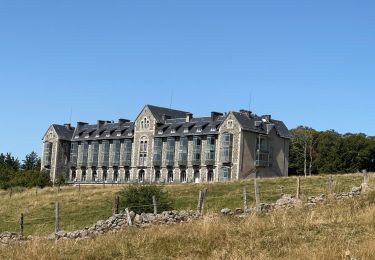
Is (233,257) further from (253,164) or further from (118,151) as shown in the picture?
(118,151)

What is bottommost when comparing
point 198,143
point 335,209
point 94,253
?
point 94,253

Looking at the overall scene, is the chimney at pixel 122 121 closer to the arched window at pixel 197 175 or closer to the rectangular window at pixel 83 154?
the rectangular window at pixel 83 154

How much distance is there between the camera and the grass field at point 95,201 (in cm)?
3114

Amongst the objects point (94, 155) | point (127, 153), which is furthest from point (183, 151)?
point (94, 155)

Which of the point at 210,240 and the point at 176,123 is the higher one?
the point at 176,123

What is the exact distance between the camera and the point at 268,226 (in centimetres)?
→ 1293

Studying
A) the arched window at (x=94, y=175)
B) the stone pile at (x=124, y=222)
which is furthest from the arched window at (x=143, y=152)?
the stone pile at (x=124, y=222)

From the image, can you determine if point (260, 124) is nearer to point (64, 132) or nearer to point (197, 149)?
point (197, 149)

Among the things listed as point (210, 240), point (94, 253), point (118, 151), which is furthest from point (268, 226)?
point (118, 151)

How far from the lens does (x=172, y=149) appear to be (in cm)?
9500

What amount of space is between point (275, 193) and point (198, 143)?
55732mm

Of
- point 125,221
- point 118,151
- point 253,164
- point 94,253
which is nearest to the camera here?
point 94,253

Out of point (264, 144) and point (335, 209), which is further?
point (264, 144)

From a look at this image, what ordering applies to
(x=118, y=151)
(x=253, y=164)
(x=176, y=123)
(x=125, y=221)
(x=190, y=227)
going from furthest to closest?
1. (x=118, y=151)
2. (x=176, y=123)
3. (x=253, y=164)
4. (x=125, y=221)
5. (x=190, y=227)
